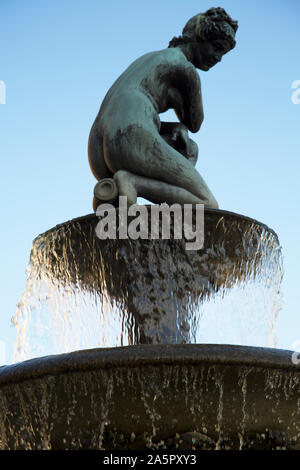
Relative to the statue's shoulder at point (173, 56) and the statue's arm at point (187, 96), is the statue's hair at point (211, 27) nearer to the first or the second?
the statue's shoulder at point (173, 56)

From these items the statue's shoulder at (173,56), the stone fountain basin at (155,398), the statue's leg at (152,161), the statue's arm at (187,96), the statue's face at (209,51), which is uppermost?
the statue's face at (209,51)

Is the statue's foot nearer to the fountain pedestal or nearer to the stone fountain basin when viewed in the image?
the fountain pedestal

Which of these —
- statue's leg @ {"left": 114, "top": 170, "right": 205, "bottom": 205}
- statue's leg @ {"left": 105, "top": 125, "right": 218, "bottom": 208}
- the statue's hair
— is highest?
the statue's hair

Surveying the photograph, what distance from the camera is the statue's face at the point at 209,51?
7.67 m

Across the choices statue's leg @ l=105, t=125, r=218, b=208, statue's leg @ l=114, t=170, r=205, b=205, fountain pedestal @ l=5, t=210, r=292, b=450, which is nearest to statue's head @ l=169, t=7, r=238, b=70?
statue's leg @ l=105, t=125, r=218, b=208

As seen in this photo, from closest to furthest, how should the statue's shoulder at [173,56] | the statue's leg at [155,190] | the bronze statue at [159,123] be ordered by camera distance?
the statue's leg at [155,190] < the bronze statue at [159,123] < the statue's shoulder at [173,56]

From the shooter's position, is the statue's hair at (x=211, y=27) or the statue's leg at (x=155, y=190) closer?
the statue's leg at (x=155, y=190)

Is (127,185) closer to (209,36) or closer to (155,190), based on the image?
(155,190)

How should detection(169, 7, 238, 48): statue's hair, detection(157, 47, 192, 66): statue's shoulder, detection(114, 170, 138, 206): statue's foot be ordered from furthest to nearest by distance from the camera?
1. detection(169, 7, 238, 48): statue's hair
2. detection(157, 47, 192, 66): statue's shoulder
3. detection(114, 170, 138, 206): statue's foot

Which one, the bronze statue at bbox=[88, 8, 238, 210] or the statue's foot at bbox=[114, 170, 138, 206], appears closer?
the statue's foot at bbox=[114, 170, 138, 206]

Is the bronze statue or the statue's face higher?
the statue's face

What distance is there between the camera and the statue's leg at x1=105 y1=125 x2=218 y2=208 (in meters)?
6.44

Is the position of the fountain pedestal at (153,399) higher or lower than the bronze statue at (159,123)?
lower

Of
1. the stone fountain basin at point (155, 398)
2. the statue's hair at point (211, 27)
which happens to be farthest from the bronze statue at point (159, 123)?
the stone fountain basin at point (155, 398)
